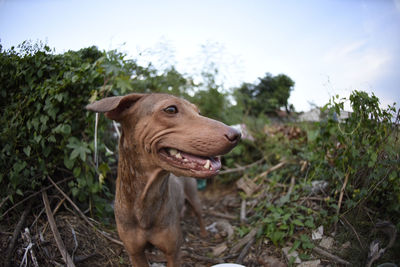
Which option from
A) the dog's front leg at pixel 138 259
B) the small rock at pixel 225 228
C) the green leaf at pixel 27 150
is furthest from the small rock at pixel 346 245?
the green leaf at pixel 27 150

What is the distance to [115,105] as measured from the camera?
1735 millimetres

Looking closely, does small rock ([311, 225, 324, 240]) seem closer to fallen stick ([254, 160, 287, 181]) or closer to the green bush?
fallen stick ([254, 160, 287, 181])

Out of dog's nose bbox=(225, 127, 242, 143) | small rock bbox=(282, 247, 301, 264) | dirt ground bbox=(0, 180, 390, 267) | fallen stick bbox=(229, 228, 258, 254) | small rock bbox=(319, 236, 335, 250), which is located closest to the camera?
dog's nose bbox=(225, 127, 242, 143)

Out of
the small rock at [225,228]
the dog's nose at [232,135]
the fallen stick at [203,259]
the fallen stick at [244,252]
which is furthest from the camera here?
the small rock at [225,228]

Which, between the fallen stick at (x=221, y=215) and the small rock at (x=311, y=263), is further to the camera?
the fallen stick at (x=221, y=215)

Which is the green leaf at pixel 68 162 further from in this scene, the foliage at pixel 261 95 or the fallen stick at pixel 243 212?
the foliage at pixel 261 95

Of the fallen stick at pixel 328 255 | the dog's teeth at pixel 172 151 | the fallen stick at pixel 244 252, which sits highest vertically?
the dog's teeth at pixel 172 151

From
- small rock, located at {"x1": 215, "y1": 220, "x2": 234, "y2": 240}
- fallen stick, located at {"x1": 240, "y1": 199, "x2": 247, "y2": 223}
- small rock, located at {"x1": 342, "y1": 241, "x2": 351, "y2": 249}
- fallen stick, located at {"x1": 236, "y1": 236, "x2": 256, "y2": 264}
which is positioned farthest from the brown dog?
fallen stick, located at {"x1": 240, "y1": 199, "x2": 247, "y2": 223}

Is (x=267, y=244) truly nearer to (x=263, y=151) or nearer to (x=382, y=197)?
(x=382, y=197)

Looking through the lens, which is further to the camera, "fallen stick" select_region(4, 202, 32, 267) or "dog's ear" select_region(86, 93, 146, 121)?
"fallen stick" select_region(4, 202, 32, 267)

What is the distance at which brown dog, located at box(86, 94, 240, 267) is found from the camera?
5.61 feet

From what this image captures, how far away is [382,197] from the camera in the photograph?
92.8 inches

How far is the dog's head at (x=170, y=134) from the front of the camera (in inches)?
65.8

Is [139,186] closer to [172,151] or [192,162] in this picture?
[172,151]
